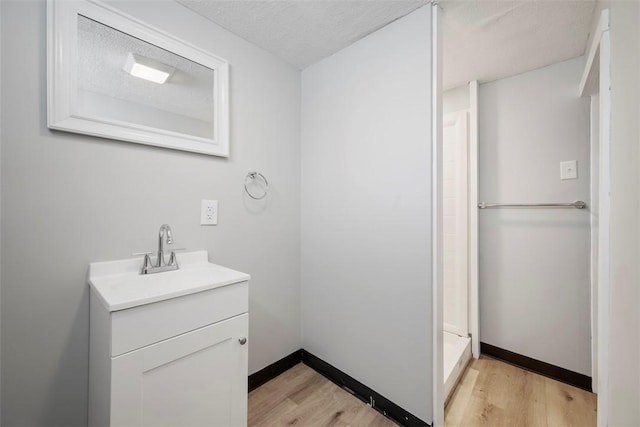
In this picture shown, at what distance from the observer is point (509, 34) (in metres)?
1.51

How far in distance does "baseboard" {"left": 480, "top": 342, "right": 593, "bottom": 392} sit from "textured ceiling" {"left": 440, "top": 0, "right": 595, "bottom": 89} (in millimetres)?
2086

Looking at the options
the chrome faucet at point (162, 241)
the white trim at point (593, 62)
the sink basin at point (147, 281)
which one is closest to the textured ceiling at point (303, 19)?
the white trim at point (593, 62)

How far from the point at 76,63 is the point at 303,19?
1075mm

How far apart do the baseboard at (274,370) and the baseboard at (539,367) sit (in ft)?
4.86

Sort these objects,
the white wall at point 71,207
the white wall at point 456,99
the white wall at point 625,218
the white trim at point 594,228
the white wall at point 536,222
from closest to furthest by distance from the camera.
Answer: the white wall at point 625,218
the white wall at point 71,207
the white trim at point 594,228
the white wall at point 536,222
the white wall at point 456,99

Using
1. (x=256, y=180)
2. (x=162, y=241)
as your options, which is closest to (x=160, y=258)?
(x=162, y=241)

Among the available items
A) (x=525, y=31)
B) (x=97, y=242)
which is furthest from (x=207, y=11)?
(x=525, y=31)

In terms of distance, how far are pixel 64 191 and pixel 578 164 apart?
2.82m

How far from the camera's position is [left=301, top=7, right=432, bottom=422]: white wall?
1330 mm

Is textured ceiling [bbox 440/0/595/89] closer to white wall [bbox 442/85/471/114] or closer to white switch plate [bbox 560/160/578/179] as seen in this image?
white wall [bbox 442/85/471/114]

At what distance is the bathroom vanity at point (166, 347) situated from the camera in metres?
0.83

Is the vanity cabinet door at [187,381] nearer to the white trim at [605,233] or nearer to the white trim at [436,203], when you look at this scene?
the white trim at [436,203]

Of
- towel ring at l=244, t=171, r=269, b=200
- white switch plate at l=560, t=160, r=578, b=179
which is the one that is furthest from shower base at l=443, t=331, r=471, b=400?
towel ring at l=244, t=171, r=269, b=200

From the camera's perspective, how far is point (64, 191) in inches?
40.9
